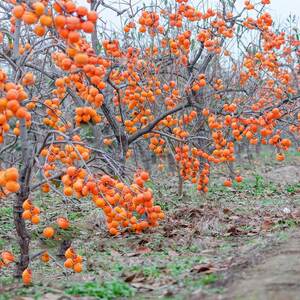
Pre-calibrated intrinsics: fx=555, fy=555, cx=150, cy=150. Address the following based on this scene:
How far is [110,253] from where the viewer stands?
5.23 metres

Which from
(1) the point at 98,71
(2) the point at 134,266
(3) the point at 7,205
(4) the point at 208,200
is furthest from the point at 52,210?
(1) the point at 98,71

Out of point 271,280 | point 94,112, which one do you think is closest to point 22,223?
point 94,112

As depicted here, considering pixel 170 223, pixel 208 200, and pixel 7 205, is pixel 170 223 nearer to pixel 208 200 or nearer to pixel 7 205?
pixel 208 200

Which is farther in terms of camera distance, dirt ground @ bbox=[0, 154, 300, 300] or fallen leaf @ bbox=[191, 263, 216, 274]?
fallen leaf @ bbox=[191, 263, 216, 274]

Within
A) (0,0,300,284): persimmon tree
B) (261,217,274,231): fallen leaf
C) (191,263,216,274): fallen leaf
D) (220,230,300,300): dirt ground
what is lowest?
(220,230,300,300): dirt ground

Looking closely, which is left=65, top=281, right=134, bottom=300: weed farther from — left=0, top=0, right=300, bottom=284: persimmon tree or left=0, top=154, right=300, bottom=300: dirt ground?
left=0, top=0, right=300, bottom=284: persimmon tree

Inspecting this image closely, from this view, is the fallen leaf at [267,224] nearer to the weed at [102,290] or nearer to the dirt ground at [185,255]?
the dirt ground at [185,255]

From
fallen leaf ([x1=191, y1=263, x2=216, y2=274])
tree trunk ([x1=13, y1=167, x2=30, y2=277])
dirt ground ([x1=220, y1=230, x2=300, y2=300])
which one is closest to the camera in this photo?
dirt ground ([x1=220, y1=230, x2=300, y2=300])

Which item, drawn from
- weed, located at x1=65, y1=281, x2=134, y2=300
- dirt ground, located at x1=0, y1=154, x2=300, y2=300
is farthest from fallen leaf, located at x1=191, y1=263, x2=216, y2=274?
weed, located at x1=65, y1=281, x2=134, y2=300

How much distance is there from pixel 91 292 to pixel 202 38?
12.6 feet

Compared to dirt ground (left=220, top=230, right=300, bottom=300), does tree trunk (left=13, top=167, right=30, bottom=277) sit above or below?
above

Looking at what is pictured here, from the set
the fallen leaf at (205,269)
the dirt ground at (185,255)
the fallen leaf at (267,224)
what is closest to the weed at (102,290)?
the dirt ground at (185,255)

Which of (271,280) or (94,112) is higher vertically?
(94,112)

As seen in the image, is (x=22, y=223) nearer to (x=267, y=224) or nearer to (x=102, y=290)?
(x=102, y=290)
